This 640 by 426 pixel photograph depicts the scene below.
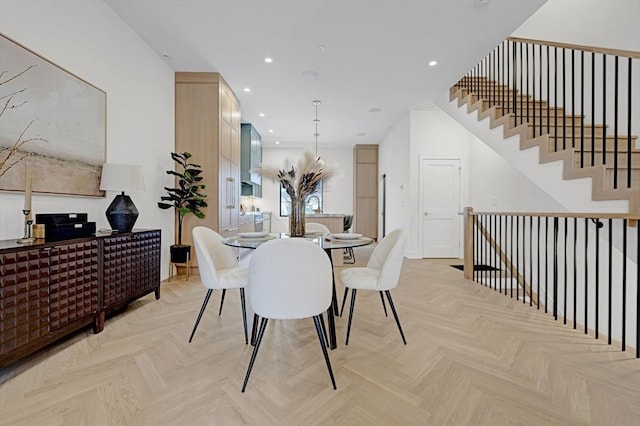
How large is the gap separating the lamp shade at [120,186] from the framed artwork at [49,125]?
21 cm

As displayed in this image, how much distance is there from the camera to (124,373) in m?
1.73

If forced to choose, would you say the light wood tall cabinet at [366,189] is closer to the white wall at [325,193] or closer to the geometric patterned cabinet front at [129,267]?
the white wall at [325,193]

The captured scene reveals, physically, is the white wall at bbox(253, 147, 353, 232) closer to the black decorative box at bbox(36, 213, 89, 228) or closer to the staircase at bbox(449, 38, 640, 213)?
the staircase at bbox(449, 38, 640, 213)

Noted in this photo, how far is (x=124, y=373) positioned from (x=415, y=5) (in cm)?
389

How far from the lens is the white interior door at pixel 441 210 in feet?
19.2

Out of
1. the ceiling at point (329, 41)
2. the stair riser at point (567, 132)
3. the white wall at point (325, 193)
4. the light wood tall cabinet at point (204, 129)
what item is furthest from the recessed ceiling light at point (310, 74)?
the white wall at point (325, 193)

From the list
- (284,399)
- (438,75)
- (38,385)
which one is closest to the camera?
(284,399)

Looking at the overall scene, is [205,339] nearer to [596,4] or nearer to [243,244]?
[243,244]

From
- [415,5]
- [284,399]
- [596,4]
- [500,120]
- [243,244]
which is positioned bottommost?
[284,399]

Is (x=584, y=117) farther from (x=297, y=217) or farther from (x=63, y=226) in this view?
(x=63, y=226)

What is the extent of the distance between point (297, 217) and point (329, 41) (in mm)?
2396

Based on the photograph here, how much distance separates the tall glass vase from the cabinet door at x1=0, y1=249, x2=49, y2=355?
5.44 feet

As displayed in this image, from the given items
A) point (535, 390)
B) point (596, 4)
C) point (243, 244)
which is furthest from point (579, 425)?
point (596, 4)

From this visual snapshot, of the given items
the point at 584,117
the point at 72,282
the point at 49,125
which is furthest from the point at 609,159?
the point at 49,125
